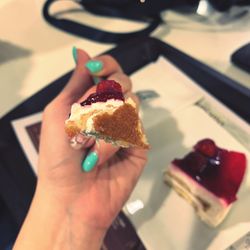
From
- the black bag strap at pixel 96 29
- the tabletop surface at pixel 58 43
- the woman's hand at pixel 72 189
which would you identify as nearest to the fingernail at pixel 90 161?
the woman's hand at pixel 72 189

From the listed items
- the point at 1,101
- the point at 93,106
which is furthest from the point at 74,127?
the point at 1,101

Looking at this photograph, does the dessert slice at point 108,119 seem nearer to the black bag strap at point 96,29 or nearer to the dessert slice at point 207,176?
the dessert slice at point 207,176

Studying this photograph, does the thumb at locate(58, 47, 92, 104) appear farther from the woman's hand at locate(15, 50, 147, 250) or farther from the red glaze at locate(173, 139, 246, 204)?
the red glaze at locate(173, 139, 246, 204)

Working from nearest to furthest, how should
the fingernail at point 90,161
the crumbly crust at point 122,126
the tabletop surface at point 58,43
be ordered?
the crumbly crust at point 122,126, the fingernail at point 90,161, the tabletop surface at point 58,43

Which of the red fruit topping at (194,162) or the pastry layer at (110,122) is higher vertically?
the pastry layer at (110,122)

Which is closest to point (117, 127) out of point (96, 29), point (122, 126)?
point (122, 126)

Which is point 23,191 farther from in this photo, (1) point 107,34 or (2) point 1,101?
(1) point 107,34
